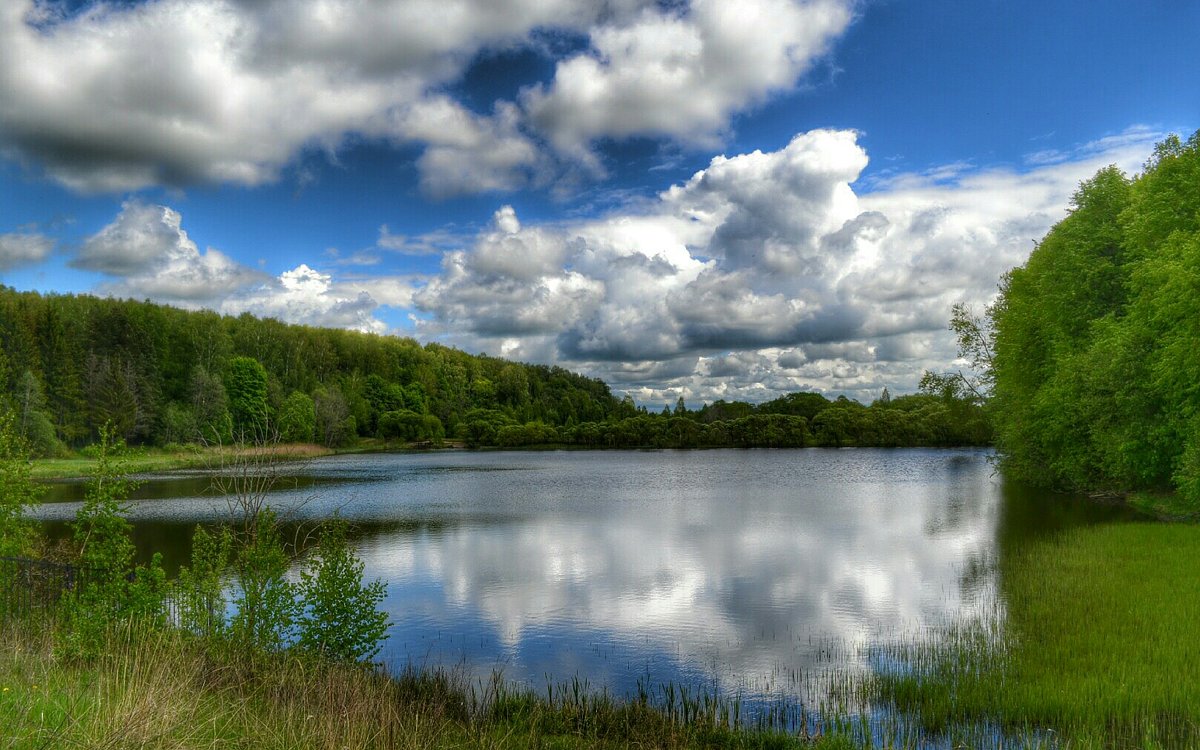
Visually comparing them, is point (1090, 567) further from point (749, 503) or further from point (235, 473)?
point (749, 503)

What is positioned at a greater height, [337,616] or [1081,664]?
[337,616]

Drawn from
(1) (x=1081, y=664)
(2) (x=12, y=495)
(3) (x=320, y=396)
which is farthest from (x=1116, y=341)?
(3) (x=320, y=396)

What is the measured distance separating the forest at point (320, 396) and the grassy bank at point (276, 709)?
52836mm

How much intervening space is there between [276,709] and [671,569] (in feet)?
51.9

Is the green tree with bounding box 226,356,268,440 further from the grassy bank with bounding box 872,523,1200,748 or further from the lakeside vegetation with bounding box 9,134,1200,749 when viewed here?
the grassy bank with bounding box 872,523,1200,748

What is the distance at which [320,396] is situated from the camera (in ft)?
390

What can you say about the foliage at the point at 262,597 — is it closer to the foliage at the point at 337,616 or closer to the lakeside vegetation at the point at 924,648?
the lakeside vegetation at the point at 924,648

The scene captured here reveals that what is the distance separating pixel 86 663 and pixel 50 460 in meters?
74.5

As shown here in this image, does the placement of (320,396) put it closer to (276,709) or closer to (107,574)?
(107,574)

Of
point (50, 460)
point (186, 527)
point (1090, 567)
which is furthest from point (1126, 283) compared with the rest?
point (50, 460)

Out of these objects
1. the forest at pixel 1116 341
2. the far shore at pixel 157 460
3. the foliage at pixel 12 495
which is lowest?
the far shore at pixel 157 460

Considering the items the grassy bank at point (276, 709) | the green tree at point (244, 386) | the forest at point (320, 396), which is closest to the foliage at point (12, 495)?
the grassy bank at point (276, 709)

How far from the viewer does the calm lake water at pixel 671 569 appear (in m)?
14.4

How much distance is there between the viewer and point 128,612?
11227mm
